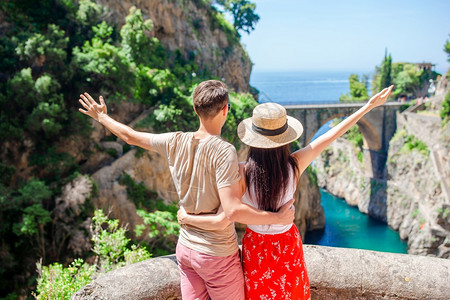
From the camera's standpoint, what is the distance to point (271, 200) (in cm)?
251

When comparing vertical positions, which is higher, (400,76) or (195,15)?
(195,15)

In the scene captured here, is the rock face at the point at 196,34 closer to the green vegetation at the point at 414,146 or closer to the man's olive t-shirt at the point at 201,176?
the green vegetation at the point at 414,146

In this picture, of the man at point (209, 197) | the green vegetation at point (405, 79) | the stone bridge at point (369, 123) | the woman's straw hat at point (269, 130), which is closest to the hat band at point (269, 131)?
the woman's straw hat at point (269, 130)

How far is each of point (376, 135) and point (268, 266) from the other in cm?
3531

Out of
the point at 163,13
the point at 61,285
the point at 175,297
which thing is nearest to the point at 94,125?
the point at 163,13

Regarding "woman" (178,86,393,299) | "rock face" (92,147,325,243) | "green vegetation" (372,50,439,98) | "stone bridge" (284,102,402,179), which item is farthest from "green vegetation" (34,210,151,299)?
"green vegetation" (372,50,439,98)

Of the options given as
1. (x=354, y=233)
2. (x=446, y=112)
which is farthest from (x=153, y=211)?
(x=446, y=112)

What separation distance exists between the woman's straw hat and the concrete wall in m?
1.49

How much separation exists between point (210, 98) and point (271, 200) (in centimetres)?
75

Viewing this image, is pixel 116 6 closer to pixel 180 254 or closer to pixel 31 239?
pixel 31 239

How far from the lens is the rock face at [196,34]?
21734mm

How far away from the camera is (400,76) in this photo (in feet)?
139

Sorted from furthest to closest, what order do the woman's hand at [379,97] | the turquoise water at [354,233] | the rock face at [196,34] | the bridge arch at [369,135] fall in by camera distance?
the bridge arch at [369,135]
the turquoise water at [354,233]
the rock face at [196,34]
the woman's hand at [379,97]

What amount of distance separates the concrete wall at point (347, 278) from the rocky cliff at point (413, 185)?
79.9 ft
